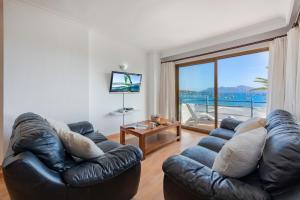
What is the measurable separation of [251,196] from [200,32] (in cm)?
315

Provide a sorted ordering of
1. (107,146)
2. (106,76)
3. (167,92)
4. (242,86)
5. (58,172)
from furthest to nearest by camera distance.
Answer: (167,92) < (242,86) < (106,76) < (107,146) < (58,172)

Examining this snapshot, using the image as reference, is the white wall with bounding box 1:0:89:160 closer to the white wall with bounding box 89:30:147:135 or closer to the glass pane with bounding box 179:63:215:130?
the white wall with bounding box 89:30:147:135

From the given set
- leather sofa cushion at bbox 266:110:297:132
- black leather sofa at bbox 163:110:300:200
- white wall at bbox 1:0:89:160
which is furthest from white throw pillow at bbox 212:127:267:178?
white wall at bbox 1:0:89:160

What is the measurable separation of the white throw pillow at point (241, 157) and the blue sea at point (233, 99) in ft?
9.43

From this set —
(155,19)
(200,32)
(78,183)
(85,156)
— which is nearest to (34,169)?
(78,183)

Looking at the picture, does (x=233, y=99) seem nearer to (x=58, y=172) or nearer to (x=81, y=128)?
(x=81, y=128)

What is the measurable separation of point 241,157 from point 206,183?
29 cm

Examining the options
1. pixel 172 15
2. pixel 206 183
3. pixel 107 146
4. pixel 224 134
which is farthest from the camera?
pixel 172 15

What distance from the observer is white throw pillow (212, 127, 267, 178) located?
103 centimetres

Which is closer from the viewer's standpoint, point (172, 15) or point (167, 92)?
point (172, 15)

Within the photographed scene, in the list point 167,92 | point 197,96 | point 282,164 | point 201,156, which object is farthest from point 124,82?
point 282,164

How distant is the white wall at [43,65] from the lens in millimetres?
2168

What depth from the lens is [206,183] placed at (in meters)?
1.01

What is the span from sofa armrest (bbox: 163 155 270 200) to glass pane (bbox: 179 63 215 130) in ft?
10.8
